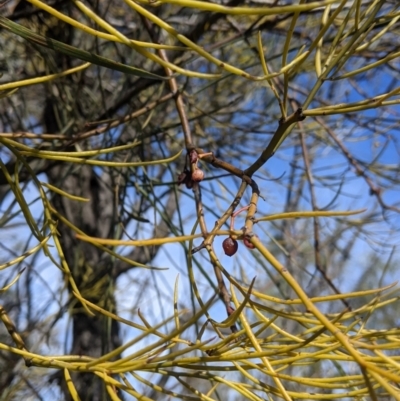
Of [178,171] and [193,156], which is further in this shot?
[178,171]

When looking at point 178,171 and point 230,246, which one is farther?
point 178,171

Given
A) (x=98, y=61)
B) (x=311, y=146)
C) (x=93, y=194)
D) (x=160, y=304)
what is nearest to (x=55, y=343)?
(x=93, y=194)

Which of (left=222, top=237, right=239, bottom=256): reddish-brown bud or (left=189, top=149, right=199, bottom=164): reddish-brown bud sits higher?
(left=189, top=149, right=199, bottom=164): reddish-brown bud

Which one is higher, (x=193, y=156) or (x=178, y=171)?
(x=178, y=171)

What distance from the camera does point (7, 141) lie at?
433 mm

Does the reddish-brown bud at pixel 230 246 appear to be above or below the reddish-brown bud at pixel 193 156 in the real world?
below

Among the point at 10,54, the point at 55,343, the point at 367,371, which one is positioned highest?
the point at 10,54

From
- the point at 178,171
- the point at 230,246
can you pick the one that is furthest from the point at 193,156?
the point at 178,171

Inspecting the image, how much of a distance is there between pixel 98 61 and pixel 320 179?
39.1 inches

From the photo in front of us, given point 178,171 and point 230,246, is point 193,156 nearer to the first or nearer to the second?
point 230,246

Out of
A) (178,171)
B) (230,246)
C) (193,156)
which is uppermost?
(178,171)

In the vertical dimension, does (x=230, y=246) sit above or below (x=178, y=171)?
below

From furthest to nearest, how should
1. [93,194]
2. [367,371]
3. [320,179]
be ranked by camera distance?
[93,194] < [320,179] < [367,371]

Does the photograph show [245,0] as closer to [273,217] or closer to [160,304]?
[160,304]
